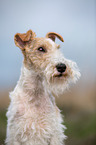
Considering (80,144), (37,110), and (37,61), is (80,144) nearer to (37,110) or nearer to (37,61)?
(37,110)

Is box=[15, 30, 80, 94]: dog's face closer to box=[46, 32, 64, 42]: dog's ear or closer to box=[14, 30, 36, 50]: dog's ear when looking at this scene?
box=[14, 30, 36, 50]: dog's ear

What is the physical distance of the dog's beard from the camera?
400 centimetres

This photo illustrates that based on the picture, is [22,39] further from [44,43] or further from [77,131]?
[77,131]

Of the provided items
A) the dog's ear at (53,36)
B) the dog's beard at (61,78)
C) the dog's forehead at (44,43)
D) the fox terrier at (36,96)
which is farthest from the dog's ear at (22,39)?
the dog's beard at (61,78)

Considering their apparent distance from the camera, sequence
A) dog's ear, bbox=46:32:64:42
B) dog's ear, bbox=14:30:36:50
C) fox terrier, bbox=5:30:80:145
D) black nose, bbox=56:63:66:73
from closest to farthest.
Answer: black nose, bbox=56:63:66:73
fox terrier, bbox=5:30:80:145
dog's ear, bbox=14:30:36:50
dog's ear, bbox=46:32:64:42

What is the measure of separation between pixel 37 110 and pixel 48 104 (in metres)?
0.27

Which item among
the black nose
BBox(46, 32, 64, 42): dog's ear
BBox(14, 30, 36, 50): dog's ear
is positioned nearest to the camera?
the black nose

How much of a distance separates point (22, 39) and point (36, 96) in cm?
121

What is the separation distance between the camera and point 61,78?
410 centimetres

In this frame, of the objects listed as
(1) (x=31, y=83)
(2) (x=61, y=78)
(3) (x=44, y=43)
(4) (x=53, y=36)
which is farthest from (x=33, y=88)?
(4) (x=53, y=36)

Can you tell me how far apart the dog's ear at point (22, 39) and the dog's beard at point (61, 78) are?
2.87 ft

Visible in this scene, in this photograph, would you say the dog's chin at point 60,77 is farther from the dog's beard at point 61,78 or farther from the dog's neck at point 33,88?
the dog's neck at point 33,88

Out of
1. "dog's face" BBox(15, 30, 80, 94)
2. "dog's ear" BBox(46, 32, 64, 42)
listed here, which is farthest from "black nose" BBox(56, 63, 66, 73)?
"dog's ear" BBox(46, 32, 64, 42)

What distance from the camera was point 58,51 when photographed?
4465mm
